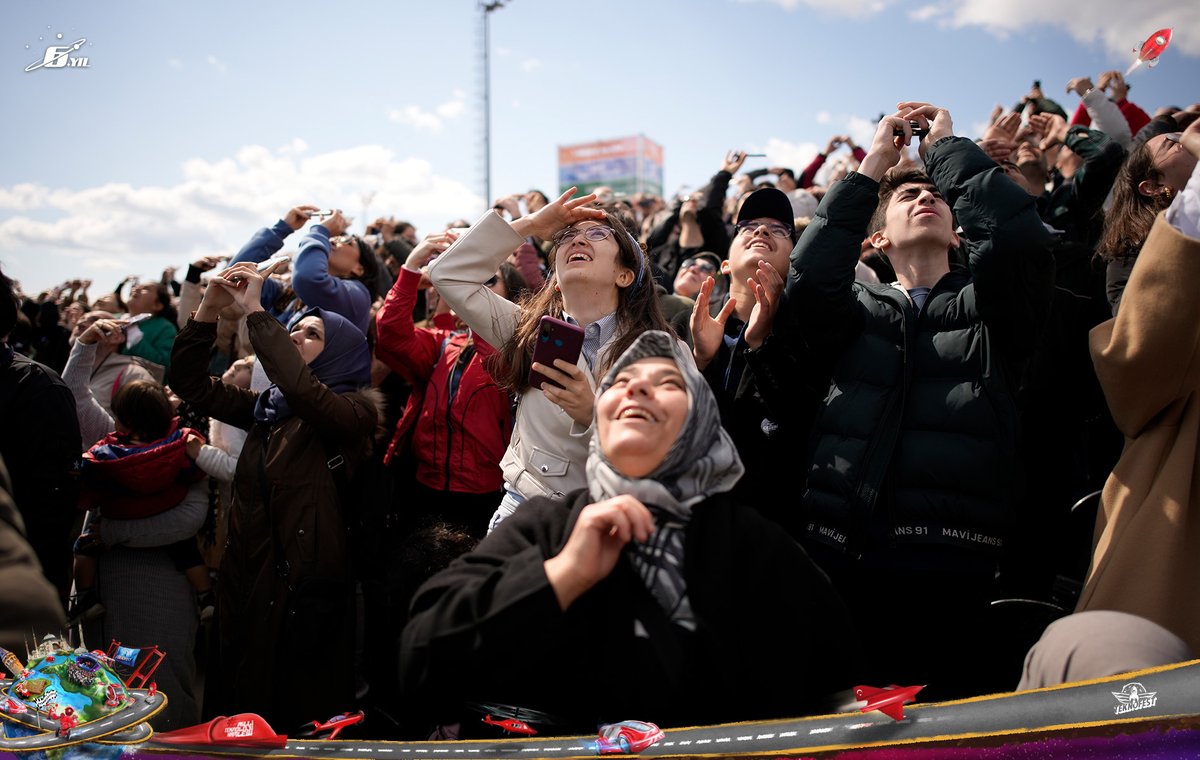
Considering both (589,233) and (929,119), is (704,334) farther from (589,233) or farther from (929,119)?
(929,119)

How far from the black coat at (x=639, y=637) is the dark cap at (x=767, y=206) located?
1664 millimetres

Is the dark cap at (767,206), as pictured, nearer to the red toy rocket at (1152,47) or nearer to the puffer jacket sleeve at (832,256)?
the puffer jacket sleeve at (832,256)

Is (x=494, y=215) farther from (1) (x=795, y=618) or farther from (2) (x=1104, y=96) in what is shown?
(2) (x=1104, y=96)

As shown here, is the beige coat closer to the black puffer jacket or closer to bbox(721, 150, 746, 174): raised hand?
the black puffer jacket

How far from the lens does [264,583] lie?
3.70 metres

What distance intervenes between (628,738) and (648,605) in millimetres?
277

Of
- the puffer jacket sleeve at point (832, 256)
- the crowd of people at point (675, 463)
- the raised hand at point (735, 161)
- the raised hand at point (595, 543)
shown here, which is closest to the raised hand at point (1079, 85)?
the crowd of people at point (675, 463)

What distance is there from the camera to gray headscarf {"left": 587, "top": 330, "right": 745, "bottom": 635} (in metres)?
1.66

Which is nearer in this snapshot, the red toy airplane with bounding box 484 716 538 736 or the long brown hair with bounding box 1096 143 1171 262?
the red toy airplane with bounding box 484 716 538 736

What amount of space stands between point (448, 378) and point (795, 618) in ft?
8.14

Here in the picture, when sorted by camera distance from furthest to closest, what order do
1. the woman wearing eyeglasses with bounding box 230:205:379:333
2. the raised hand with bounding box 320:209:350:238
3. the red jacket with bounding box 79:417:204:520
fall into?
the raised hand with bounding box 320:209:350:238 → the woman wearing eyeglasses with bounding box 230:205:379:333 → the red jacket with bounding box 79:417:204:520

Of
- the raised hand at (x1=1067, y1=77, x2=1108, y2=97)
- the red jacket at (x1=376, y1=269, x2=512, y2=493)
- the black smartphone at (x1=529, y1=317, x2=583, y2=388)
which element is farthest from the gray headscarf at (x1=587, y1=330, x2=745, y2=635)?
the raised hand at (x1=1067, y1=77, x2=1108, y2=97)

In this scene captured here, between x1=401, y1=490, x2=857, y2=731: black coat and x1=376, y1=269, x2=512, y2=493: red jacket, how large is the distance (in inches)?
75.3

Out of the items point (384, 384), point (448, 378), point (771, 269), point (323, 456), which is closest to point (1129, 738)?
point (771, 269)
